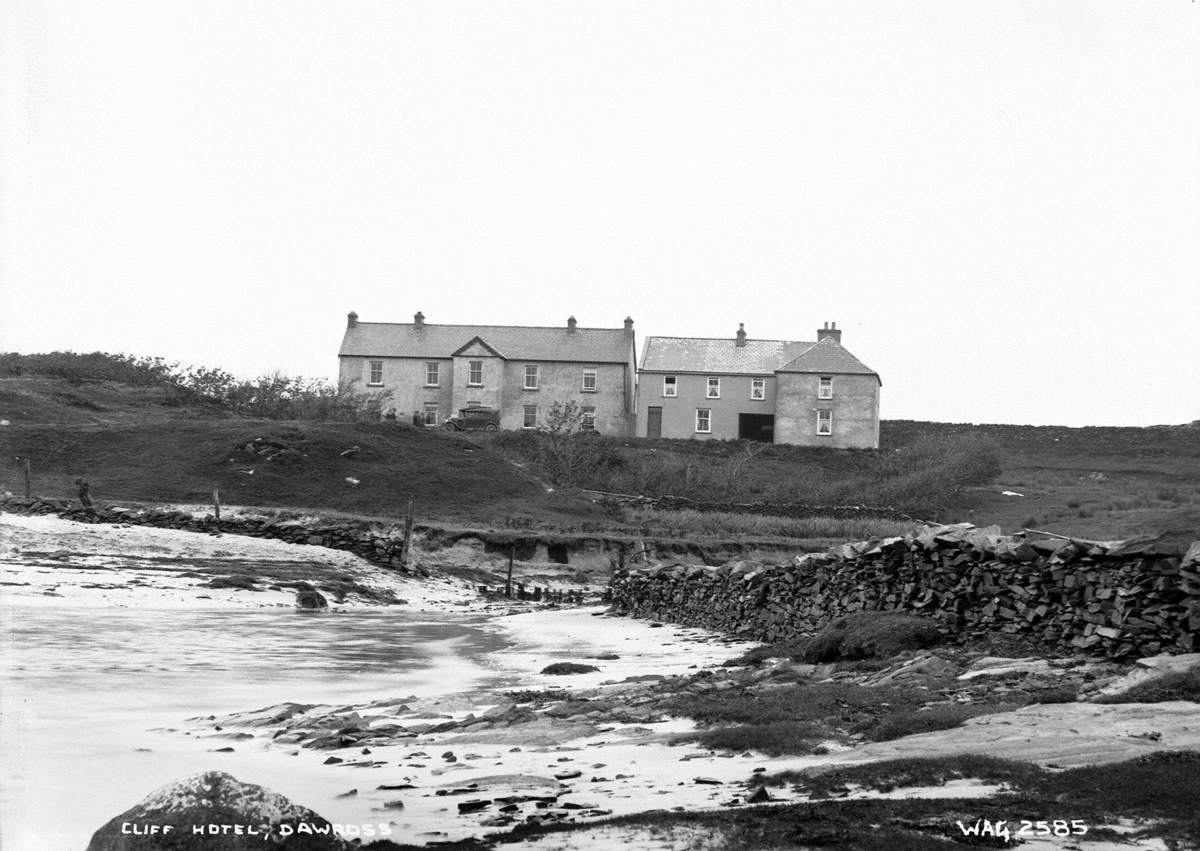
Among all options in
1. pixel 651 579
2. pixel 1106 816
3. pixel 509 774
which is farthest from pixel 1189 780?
pixel 651 579

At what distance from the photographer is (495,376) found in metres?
75.9

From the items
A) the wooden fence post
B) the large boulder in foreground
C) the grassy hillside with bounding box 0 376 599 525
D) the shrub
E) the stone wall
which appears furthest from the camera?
the grassy hillside with bounding box 0 376 599 525

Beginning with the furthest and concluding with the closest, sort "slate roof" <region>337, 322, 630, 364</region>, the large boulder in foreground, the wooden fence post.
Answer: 1. "slate roof" <region>337, 322, 630, 364</region>
2. the wooden fence post
3. the large boulder in foreground

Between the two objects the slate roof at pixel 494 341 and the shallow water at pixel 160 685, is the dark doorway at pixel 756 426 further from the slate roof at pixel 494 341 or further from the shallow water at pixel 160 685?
the shallow water at pixel 160 685

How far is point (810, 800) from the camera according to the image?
695cm

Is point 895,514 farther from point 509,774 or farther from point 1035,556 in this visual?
point 509,774

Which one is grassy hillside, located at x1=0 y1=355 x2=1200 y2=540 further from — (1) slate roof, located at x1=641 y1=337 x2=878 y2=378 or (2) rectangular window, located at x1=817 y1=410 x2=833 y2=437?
(1) slate roof, located at x1=641 y1=337 x2=878 y2=378

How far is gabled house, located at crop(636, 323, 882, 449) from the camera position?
244 ft

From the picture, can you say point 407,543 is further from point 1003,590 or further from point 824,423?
point 824,423

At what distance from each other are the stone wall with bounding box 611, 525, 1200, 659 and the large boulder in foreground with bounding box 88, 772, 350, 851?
7.72m

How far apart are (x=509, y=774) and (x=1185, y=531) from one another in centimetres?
749

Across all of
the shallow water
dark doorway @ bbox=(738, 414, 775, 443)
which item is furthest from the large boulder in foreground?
dark doorway @ bbox=(738, 414, 775, 443)

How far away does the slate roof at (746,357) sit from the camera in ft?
246

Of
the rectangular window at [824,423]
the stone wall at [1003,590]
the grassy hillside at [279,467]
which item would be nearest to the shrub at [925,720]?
the stone wall at [1003,590]
